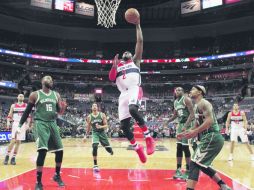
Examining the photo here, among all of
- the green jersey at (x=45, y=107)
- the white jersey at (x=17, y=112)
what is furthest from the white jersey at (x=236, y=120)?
the white jersey at (x=17, y=112)

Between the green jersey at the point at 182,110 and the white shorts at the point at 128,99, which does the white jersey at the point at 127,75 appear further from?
the green jersey at the point at 182,110

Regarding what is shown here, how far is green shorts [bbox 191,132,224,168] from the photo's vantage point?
201 inches

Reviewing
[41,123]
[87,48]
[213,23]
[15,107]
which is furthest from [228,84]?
[41,123]

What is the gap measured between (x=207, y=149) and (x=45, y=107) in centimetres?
345

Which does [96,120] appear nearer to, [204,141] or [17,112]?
[17,112]

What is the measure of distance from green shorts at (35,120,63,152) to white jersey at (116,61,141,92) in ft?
6.87

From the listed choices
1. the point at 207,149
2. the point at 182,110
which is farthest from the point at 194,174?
the point at 182,110

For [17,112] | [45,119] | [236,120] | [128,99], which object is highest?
[128,99]

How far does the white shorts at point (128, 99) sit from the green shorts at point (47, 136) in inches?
76.6

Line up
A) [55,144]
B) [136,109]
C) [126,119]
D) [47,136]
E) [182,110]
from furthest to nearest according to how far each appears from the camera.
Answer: [182,110] < [55,144] < [47,136] < [126,119] < [136,109]

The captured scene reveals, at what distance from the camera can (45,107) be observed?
643 centimetres

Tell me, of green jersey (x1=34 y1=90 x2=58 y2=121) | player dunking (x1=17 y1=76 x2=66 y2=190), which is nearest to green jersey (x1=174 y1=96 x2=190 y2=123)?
player dunking (x1=17 y1=76 x2=66 y2=190)

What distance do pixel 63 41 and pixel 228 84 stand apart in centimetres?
2542

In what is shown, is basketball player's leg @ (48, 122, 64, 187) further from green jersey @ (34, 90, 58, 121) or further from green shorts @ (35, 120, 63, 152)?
green jersey @ (34, 90, 58, 121)
